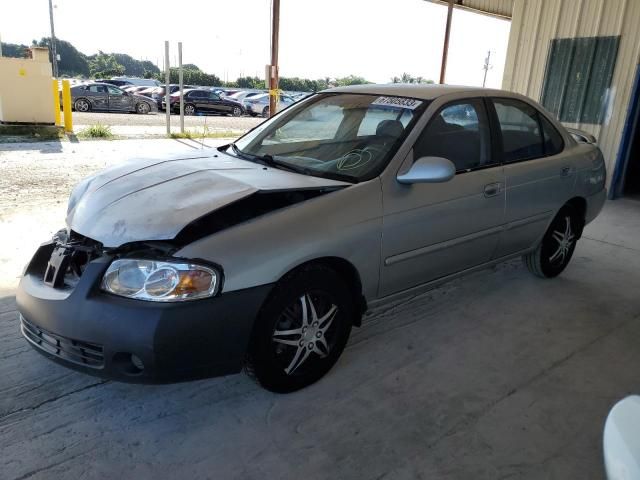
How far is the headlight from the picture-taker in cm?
222

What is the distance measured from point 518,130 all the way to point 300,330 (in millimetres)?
2466

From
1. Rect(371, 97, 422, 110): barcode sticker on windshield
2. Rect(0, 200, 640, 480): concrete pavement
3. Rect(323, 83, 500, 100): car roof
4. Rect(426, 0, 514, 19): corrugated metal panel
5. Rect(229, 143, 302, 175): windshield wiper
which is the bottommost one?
Rect(0, 200, 640, 480): concrete pavement

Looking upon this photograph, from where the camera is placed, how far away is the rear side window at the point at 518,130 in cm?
376

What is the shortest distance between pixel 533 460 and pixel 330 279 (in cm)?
127

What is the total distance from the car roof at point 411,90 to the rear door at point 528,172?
1.19ft

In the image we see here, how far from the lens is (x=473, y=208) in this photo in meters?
3.41

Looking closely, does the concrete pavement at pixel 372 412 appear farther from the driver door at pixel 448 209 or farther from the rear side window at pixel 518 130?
the rear side window at pixel 518 130

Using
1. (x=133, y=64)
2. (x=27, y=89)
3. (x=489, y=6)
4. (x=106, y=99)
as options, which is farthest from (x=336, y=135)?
(x=133, y=64)

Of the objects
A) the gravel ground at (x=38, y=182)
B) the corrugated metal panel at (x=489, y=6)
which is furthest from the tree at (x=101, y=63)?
the gravel ground at (x=38, y=182)

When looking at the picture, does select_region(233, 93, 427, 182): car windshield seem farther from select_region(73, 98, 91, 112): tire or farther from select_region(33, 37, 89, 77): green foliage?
select_region(33, 37, 89, 77): green foliage

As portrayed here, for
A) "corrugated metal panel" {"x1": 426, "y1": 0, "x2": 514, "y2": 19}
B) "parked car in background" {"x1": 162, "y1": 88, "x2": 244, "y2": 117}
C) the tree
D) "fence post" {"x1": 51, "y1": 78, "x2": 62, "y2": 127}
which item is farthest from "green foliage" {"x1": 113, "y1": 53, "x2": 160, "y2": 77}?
"corrugated metal panel" {"x1": 426, "y1": 0, "x2": 514, "y2": 19}

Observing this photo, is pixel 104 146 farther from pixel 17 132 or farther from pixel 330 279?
pixel 330 279

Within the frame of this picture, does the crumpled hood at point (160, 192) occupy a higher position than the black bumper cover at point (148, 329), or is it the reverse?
the crumpled hood at point (160, 192)

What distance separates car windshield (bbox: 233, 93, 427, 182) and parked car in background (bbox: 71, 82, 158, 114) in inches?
830
